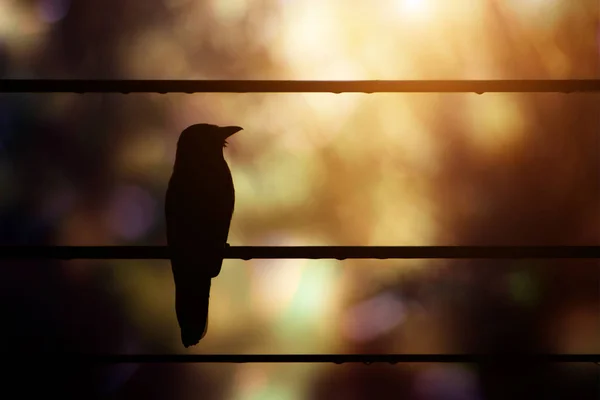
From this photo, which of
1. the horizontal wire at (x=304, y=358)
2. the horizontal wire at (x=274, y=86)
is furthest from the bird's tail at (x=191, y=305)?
the horizontal wire at (x=274, y=86)

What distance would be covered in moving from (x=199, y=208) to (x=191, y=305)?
36cm

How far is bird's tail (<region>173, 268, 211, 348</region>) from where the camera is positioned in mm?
2133

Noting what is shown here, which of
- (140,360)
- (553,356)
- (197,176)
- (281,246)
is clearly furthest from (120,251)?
(553,356)

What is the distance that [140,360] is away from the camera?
1774 millimetres

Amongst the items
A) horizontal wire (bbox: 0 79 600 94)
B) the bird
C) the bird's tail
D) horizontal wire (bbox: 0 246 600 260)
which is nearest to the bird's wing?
the bird

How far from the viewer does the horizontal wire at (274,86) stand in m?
1.46

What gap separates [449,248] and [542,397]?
4.69 meters

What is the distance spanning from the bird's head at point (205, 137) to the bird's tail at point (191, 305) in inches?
18.8

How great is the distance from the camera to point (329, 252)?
1468mm

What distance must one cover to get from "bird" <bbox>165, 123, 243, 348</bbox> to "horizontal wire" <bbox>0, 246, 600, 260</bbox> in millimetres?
686

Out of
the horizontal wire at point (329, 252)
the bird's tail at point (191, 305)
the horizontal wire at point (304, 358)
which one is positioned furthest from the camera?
the bird's tail at point (191, 305)

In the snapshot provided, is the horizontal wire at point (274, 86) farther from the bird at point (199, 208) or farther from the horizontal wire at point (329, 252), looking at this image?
the bird at point (199, 208)

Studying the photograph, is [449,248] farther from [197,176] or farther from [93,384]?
A: [93,384]

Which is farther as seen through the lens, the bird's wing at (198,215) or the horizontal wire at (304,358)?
the bird's wing at (198,215)
